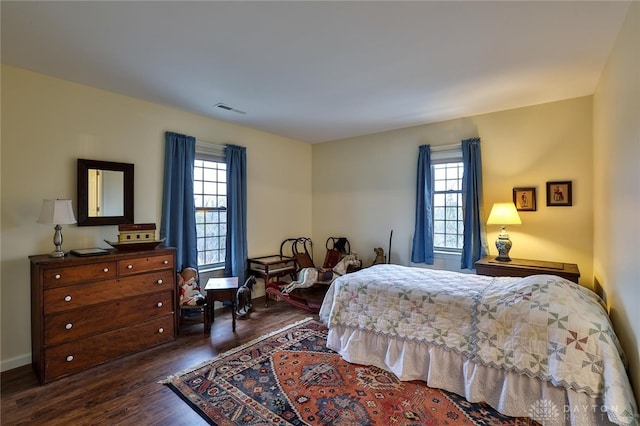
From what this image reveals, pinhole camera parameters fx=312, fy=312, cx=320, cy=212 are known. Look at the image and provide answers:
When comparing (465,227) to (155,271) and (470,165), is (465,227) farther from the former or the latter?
(155,271)

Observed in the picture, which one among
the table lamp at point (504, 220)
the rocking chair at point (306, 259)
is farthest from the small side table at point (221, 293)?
the table lamp at point (504, 220)

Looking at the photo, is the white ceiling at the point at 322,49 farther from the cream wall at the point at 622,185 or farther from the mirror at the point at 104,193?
the mirror at the point at 104,193

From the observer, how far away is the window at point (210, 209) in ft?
14.4

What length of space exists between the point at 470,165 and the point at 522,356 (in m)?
2.70

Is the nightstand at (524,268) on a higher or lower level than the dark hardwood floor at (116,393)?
higher

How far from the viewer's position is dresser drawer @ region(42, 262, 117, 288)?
2.62m

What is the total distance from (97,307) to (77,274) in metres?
0.36

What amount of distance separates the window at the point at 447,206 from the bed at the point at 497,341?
1.58 metres

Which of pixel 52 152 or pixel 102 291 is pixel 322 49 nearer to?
pixel 52 152

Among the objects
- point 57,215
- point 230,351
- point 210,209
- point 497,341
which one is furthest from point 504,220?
point 57,215

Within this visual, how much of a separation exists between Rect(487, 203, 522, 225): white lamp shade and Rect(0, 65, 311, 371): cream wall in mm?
3843

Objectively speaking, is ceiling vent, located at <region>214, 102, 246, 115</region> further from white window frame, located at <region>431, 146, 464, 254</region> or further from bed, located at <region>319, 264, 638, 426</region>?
white window frame, located at <region>431, 146, 464, 254</region>

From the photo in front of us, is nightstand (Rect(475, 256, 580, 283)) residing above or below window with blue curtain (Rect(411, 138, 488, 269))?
below

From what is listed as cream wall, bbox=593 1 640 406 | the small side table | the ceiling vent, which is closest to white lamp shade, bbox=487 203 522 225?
cream wall, bbox=593 1 640 406
